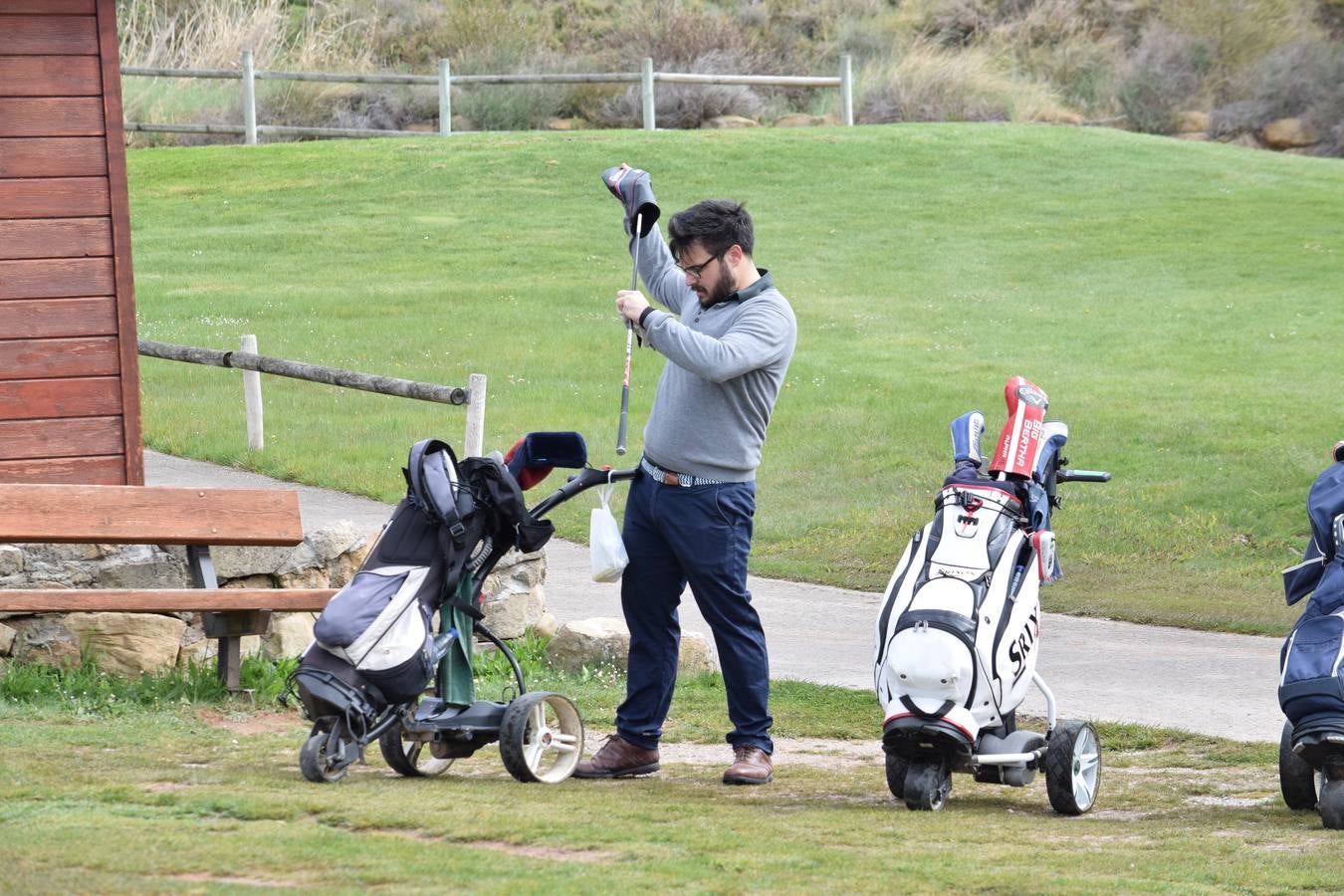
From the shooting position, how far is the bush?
119 ft

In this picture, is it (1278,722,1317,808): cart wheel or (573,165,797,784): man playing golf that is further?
(573,165,797,784): man playing golf

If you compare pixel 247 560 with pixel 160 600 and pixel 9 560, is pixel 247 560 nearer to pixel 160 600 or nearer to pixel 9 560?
pixel 9 560

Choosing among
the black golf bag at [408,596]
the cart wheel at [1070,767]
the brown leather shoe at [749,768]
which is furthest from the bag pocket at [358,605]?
the cart wheel at [1070,767]

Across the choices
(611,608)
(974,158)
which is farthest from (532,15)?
(611,608)

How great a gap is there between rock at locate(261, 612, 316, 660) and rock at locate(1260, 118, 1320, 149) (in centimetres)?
3033

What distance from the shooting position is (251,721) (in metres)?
7.24

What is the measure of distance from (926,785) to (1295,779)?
1.18 meters

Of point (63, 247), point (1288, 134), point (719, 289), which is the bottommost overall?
point (719, 289)

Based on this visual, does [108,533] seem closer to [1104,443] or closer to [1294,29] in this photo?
[1104,443]

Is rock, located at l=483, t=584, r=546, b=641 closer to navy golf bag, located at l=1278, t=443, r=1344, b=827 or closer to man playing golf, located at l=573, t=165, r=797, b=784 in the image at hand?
man playing golf, located at l=573, t=165, r=797, b=784

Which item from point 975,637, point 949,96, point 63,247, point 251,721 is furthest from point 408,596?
point 949,96

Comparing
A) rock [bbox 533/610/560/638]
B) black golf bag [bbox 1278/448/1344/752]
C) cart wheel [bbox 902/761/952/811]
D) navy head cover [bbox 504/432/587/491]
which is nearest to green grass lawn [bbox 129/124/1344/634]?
rock [bbox 533/610/560/638]

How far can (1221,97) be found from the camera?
37.3 meters

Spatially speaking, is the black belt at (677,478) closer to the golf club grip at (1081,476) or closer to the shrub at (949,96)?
the golf club grip at (1081,476)
